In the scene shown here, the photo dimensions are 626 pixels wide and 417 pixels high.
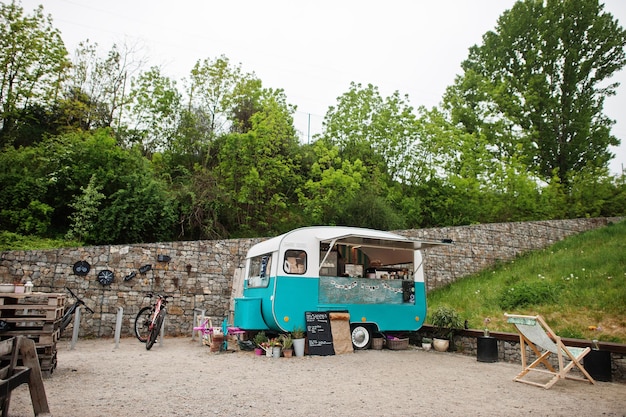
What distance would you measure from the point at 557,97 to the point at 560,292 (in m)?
16.8

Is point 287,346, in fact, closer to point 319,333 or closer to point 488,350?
point 319,333

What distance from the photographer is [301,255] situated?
315 inches

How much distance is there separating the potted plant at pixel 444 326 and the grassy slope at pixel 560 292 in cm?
64

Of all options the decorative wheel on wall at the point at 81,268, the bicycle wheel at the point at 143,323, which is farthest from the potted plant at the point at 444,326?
the decorative wheel on wall at the point at 81,268

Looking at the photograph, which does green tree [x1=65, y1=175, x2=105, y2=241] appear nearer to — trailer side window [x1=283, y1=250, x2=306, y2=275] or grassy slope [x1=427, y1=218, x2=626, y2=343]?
trailer side window [x1=283, y1=250, x2=306, y2=275]

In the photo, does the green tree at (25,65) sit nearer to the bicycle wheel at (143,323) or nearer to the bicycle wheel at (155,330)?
the bicycle wheel at (143,323)

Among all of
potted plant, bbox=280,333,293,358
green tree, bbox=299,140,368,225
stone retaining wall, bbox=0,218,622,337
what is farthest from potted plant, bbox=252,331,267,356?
green tree, bbox=299,140,368,225

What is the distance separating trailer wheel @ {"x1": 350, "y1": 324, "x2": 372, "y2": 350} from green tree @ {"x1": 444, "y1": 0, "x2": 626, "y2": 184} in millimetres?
Result: 16158

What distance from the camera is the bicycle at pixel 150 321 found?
25.2ft

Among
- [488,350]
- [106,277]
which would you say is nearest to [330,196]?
[106,277]

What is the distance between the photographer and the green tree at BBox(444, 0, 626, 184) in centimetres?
2164

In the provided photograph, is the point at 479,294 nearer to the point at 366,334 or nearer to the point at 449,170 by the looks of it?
the point at 366,334

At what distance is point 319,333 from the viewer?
25.0ft

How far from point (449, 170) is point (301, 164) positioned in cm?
651
